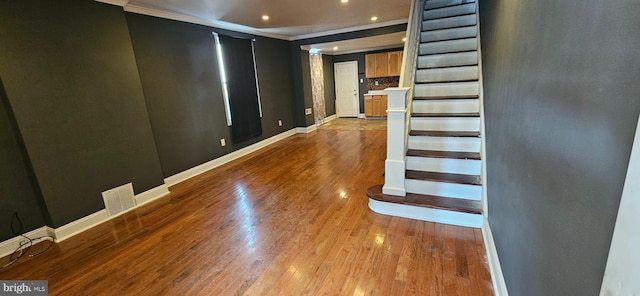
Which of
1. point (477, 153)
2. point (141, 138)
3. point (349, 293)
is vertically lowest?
point (349, 293)

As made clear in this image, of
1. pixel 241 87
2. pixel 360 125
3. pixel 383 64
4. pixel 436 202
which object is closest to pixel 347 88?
pixel 383 64

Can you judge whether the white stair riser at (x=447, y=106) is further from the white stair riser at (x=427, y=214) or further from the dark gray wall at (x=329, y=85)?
the dark gray wall at (x=329, y=85)

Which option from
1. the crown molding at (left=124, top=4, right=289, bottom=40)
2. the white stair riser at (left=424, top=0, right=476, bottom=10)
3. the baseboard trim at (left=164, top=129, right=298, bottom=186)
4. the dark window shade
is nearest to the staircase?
the white stair riser at (left=424, top=0, right=476, bottom=10)

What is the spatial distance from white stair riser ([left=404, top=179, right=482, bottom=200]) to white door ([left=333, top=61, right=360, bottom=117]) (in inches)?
265

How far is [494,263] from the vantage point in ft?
5.70

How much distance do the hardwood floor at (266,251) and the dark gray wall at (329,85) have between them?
578 centimetres

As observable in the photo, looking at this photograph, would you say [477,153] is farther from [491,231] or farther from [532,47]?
[532,47]

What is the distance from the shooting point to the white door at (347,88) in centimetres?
894

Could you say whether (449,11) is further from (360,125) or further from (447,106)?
(360,125)

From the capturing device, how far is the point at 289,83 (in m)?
6.48

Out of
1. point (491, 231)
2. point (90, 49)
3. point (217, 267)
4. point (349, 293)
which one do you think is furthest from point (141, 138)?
point (491, 231)

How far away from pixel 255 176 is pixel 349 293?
254cm

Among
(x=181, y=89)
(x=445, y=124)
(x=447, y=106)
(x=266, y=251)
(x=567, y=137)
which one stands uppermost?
(x=181, y=89)

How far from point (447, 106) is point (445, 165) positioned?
80 centimetres
